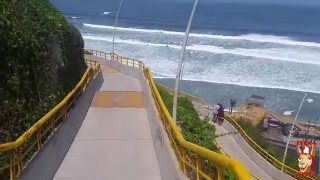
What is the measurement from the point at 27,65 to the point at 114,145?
2597mm

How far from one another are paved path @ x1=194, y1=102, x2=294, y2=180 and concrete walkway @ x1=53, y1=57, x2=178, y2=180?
648cm

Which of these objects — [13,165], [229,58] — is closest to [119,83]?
[13,165]

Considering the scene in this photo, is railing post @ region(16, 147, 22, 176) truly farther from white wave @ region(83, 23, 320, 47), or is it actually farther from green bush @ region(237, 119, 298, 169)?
white wave @ region(83, 23, 320, 47)

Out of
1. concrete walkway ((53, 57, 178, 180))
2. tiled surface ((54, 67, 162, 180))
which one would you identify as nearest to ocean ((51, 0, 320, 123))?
concrete walkway ((53, 57, 178, 180))

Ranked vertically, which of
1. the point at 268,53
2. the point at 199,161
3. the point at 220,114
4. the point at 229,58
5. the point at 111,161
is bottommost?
the point at 220,114

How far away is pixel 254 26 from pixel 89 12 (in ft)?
140

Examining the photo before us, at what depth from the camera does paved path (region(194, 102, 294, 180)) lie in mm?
22547

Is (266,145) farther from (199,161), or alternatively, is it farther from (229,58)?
(229,58)

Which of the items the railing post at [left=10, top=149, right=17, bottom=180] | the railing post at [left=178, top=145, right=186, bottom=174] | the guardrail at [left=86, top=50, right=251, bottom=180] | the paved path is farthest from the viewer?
the paved path

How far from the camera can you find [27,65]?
1184 cm

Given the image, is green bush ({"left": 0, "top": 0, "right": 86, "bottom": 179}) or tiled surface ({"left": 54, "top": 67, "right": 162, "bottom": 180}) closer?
tiled surface ({"left": 54, "top": 67, "right": 162, "bottom": 180})

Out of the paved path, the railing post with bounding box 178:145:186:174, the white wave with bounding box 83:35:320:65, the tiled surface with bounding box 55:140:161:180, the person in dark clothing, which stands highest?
the railing post with bounding box 178:145:186:174

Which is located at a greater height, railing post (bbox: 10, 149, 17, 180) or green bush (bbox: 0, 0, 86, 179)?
green bush (bbox: 0, 0, 86, 179)

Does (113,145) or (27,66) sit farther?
(113,145)
